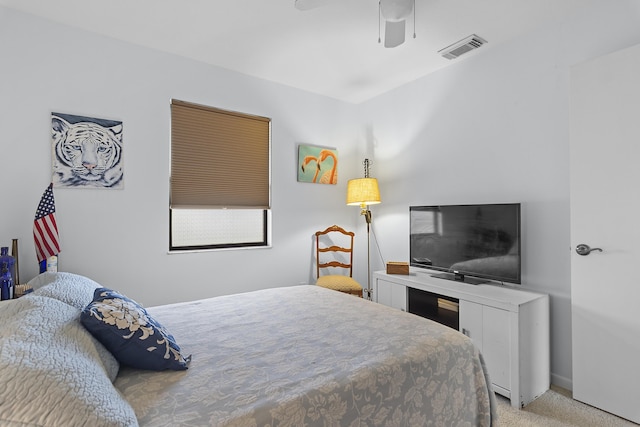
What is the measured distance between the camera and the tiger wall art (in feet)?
8.17

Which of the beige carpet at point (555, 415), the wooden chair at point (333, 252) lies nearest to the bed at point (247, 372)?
the beige carpet at point (555, 415)

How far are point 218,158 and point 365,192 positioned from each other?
63.6 inches

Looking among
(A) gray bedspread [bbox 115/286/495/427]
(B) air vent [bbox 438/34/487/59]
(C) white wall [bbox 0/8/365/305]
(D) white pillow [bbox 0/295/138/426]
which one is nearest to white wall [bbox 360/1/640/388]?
(B) air vent [bbox 438/34/487/59]

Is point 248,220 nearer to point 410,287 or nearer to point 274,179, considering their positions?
point 274,179

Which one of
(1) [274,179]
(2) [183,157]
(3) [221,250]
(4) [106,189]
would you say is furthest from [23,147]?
(1) [274,179]

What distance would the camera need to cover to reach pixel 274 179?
11.8 feet

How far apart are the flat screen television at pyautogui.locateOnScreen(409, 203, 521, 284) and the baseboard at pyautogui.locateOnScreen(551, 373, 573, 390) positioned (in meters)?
0.74

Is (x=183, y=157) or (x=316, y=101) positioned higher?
(x=316, y=101)

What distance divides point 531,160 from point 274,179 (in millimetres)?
2396

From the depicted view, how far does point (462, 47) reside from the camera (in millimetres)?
2801

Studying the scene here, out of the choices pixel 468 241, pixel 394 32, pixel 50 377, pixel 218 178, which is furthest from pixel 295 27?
pixel 50 377

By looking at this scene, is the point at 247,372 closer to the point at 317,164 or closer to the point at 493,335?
the point at 493,335

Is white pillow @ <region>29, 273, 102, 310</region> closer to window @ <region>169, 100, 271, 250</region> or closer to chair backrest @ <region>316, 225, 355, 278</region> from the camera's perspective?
window @ <region>169, 100, 271, 250</region>

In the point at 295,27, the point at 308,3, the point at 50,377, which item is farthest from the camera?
the point at 295,27
